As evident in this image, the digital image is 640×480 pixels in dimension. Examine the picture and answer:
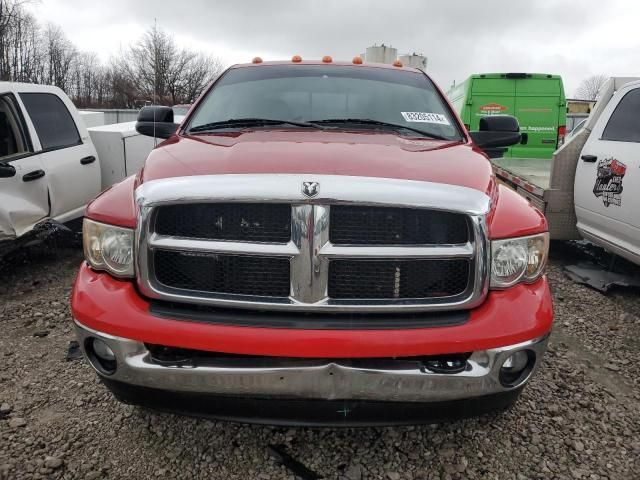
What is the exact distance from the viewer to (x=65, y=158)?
527 cm

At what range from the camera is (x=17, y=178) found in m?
4.57

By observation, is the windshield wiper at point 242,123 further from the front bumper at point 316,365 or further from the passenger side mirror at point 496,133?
the front bumper at point 316,365

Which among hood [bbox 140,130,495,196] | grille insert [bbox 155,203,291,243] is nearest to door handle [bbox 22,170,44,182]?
hood [bbox 140,130,495,196]

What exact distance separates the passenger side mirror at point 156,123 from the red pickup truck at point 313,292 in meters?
1.45

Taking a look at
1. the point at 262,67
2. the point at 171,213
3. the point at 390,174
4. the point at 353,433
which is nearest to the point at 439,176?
the point at 390,174

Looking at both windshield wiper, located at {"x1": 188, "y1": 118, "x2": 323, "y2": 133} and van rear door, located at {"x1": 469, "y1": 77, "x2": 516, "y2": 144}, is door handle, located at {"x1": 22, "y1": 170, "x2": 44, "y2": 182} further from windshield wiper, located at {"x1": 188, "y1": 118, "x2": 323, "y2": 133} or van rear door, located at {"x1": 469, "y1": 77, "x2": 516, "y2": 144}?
van rear door, located at {"x1": 469, "y1": 77, "x2": 516, "y2": 144}

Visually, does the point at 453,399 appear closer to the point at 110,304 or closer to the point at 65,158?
the point at 110,304

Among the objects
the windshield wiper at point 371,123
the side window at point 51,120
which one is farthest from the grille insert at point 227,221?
the side window at point 51,120

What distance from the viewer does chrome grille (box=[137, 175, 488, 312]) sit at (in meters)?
1.94

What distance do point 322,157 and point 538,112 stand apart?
926 centimetres

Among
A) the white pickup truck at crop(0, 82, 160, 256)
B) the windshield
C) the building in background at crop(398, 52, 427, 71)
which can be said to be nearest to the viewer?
the windshield

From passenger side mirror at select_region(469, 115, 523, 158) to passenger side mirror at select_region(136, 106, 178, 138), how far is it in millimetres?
2038

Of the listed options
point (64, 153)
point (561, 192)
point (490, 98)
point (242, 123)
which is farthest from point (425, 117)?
point (490, 98)

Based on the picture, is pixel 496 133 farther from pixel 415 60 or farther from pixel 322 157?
pixel 415 60
